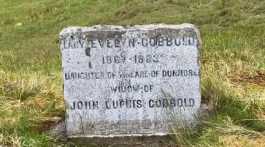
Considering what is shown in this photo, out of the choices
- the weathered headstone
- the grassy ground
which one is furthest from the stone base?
the grassy ground

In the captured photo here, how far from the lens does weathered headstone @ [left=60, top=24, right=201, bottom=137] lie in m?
7.14

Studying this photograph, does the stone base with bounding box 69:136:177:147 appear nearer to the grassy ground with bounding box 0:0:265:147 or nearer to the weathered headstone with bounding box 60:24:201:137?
the weathered headstone with bounding box 60:24:201:137

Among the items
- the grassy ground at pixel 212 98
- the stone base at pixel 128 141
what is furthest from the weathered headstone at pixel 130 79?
the grassy ground at pixel 212 98

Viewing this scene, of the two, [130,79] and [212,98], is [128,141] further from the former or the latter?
[212,98]

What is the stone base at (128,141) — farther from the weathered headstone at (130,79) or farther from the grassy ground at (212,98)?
the grassy ground at (212,98)

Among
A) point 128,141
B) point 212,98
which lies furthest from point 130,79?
point 212,98

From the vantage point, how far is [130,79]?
7.20 metres

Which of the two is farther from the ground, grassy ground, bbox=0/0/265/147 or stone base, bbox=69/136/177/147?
grassy ground, bbox=0/0/265/147

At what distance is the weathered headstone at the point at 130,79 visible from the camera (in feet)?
23.4

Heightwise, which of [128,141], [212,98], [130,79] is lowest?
[128,141]

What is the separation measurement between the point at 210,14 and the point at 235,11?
81 cm

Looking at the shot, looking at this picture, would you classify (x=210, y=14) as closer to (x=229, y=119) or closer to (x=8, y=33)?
(x=8, y=33)

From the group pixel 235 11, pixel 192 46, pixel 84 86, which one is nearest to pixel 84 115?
pixel 84 86

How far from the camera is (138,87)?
7.21 m
